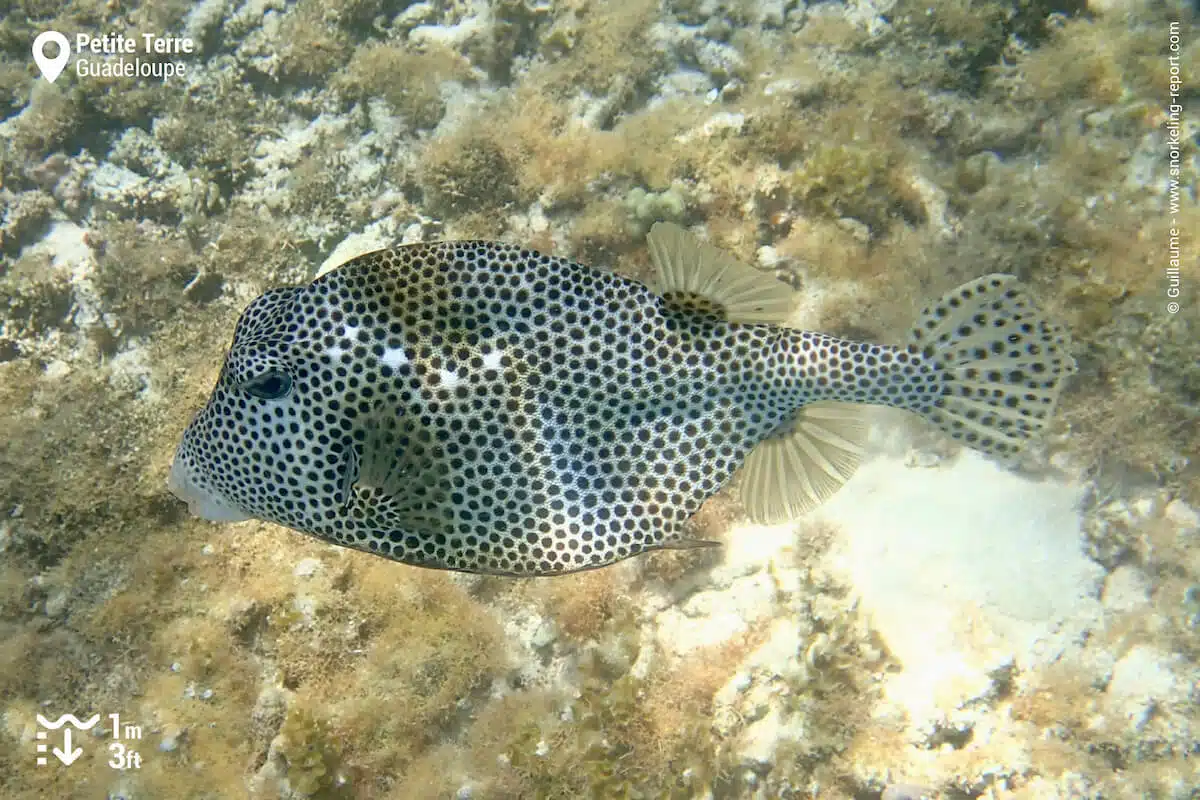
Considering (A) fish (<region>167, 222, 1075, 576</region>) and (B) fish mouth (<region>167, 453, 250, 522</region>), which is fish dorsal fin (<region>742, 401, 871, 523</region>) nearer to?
(A) fish (<region>167, 222, 1075, 576</region>)

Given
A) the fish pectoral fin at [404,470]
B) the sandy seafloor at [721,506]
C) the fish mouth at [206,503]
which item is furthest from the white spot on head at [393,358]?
the sandy seafloor at [721,506]

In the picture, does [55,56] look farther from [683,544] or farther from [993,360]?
[993,360]

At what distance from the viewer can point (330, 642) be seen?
387 centimetres

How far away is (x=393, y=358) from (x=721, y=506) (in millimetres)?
2702

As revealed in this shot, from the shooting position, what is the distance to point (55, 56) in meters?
7.66

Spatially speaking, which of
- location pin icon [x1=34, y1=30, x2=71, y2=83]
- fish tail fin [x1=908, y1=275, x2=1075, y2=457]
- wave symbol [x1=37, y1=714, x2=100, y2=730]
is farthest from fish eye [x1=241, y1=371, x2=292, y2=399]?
location pin icon [x1=34, y1=30, x2=71, y2=83]

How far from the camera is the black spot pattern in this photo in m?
2.25

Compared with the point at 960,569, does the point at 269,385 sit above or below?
above

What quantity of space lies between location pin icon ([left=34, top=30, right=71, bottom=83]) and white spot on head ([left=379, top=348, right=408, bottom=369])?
8.31 m

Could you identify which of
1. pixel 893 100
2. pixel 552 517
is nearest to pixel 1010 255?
pixel 893 100

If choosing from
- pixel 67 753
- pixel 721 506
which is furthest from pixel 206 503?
pixel 721 506

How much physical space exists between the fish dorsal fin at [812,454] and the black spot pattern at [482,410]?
28 centimetres

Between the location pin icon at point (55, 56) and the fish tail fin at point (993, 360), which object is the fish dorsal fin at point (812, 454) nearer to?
the fish tail fin at point (993, 360)

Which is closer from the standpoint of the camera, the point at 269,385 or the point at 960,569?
the point at 269,385
